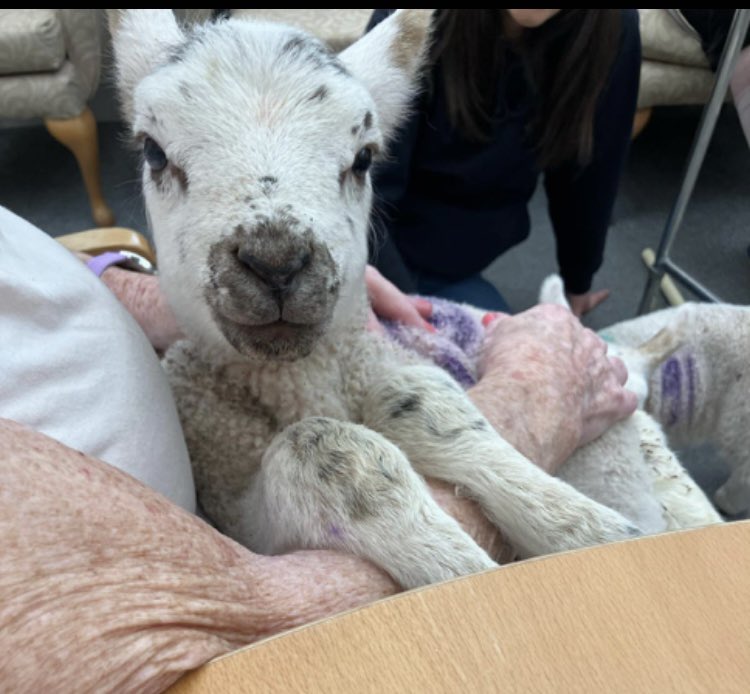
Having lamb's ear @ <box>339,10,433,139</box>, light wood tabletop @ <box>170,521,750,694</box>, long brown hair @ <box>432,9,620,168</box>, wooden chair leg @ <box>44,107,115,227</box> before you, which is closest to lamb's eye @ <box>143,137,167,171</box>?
lamb's ear @ <box>339,10,433,139</box>

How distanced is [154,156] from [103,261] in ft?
1.40

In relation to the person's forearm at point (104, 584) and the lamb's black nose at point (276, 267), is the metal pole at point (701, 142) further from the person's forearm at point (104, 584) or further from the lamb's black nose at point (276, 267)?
A: the person's forearm at point (104, 584)

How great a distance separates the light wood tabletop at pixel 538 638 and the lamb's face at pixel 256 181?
279mm

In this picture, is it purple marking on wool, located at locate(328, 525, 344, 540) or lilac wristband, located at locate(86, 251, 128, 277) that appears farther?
lilac wristband, located at locate(86, 251, 128, 277)

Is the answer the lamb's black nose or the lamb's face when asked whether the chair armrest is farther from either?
the lamb's black nose

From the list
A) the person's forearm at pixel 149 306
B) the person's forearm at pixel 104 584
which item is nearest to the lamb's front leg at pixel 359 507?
the person's forearm at pixel 104 584

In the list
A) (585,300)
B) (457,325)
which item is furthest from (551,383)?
(585,300)

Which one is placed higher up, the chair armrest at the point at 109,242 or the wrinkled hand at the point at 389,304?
the wrinkled hand at the point at 389,304

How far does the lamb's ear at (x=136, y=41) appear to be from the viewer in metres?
0.82

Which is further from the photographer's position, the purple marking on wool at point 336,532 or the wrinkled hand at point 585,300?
the wrinkled hand at point 585,300

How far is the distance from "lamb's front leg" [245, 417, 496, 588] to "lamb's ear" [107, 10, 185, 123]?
47cm

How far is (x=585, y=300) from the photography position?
2.13 metres

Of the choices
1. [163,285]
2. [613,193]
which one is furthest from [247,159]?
[613,193]

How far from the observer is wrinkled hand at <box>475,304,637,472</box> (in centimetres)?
84
